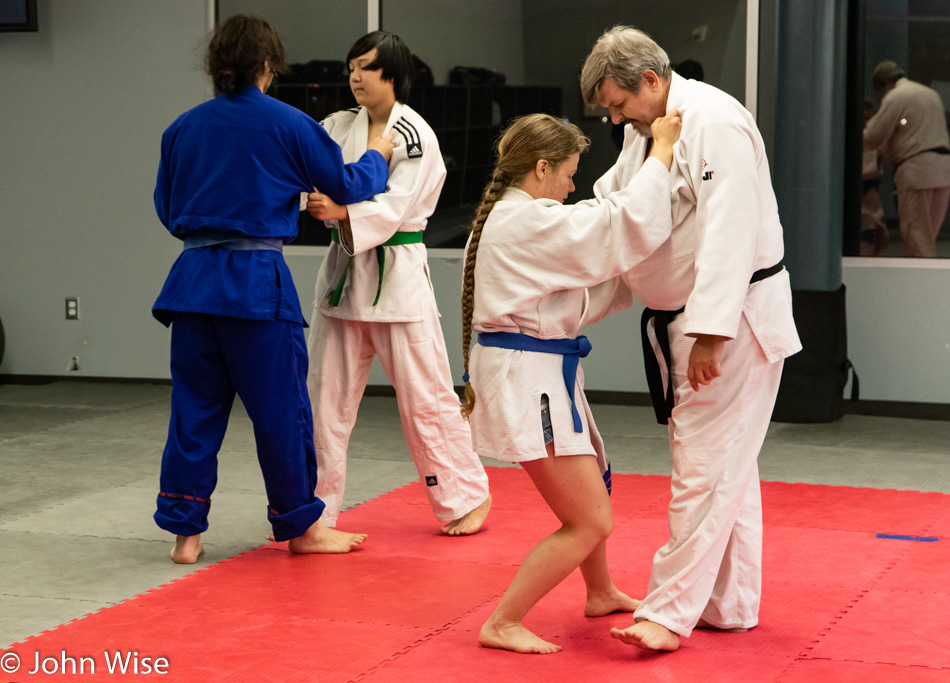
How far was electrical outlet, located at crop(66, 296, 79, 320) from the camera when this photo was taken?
23.0 feet

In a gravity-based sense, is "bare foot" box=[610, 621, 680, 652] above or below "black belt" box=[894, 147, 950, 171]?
below

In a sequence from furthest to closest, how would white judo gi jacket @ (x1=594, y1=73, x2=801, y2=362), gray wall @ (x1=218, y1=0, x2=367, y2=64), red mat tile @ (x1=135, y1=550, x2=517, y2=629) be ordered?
gray wall @ (x1=218, y1=0, x2=367, y2=64)
red mat tile @ (x1=135, y1=550, x2=517, y2=629)
white judo gi jacket @ (x1=594, y1=73, x2=801, y2=362)

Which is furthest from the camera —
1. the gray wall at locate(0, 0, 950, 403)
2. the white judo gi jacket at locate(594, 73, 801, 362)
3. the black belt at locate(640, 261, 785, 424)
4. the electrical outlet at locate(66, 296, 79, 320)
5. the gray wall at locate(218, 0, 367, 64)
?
the electrical outlet at locate(66, 296, 79, 320)

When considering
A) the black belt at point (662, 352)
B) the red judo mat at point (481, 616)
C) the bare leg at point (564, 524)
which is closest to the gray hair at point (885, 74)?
the red judo mat at point (481, 616)

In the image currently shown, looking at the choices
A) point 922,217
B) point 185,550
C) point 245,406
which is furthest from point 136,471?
point 922,217

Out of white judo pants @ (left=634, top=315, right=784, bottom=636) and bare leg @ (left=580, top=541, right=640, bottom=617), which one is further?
bare leg @ (left=580, top=541, right=640, bottom=617)

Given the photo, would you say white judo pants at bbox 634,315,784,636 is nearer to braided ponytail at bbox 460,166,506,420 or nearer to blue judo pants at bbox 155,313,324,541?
braided ponytail at bbox 460,166,506,420

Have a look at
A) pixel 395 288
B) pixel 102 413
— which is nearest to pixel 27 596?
pixel 395 288

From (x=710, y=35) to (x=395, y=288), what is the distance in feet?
10.8

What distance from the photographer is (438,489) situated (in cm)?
366

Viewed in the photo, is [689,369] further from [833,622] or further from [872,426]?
[872,426]

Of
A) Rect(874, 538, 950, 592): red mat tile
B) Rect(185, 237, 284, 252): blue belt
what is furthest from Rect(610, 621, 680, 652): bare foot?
Rect(185, 237, 284, 252): blue belt

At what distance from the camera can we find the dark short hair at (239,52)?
3.19 m

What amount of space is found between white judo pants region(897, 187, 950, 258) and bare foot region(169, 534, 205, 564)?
4.13 meters
